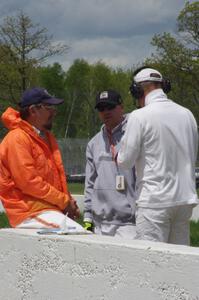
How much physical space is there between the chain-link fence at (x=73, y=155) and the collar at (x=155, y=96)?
37333 mm

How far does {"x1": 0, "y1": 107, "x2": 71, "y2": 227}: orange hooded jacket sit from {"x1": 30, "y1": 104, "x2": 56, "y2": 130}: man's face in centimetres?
9

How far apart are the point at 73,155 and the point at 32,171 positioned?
37.9 m

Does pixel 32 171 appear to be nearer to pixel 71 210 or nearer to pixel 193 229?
pixel 71 210

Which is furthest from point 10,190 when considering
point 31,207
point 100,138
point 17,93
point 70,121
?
point 70,121

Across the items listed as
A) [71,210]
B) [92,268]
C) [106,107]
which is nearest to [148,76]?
[106,107]

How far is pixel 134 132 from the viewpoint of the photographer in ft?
16.0

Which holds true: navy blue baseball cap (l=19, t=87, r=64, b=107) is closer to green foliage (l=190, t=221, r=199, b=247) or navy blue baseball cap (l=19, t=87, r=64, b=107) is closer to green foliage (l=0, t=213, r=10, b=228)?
green foliage (l=190, t=221, r=199, b=247)

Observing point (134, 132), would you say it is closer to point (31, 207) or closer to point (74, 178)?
point (31, 207)

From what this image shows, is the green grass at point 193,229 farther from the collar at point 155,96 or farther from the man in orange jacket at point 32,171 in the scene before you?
the collar at point 155,96

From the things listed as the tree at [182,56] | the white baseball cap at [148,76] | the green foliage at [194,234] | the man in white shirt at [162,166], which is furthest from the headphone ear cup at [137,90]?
the tree at [182,56]

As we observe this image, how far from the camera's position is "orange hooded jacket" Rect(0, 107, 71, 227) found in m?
5.36

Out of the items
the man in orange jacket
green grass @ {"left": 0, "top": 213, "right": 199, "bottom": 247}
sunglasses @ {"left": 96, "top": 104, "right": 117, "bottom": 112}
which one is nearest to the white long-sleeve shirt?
the man in orange jacket

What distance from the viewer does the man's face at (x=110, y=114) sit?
5.81 meters

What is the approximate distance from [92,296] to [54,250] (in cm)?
44
